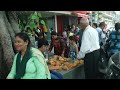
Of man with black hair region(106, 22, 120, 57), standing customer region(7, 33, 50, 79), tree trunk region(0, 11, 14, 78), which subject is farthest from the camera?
man with black hair region(106, 22, 120, 57)

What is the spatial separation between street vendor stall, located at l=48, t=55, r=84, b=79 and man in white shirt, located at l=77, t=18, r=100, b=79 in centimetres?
28

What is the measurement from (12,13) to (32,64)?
93.7 inches

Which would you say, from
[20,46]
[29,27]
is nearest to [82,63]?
[29,27]

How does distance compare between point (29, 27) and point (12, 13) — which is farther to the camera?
point (29, 27)

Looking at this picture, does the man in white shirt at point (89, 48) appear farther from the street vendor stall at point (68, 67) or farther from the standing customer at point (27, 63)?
the standing customer at point (27, 63)

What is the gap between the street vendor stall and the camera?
18.2ft

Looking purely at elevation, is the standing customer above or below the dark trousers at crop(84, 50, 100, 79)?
above

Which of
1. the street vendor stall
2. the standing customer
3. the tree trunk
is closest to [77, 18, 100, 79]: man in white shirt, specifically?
the street vendor stall

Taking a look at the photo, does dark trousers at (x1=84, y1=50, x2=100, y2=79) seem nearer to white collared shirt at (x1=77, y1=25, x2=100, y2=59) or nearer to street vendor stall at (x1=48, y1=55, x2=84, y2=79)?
white collared shirt at (x1=77, y1=25, x2=100, y2=59)

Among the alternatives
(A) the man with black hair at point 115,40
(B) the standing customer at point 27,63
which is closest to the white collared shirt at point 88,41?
(A) the man with black hair at point 115,40

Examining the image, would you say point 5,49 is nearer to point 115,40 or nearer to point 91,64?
point 91,64

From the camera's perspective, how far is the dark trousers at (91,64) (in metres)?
5.68

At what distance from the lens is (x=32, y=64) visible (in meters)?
3.71
